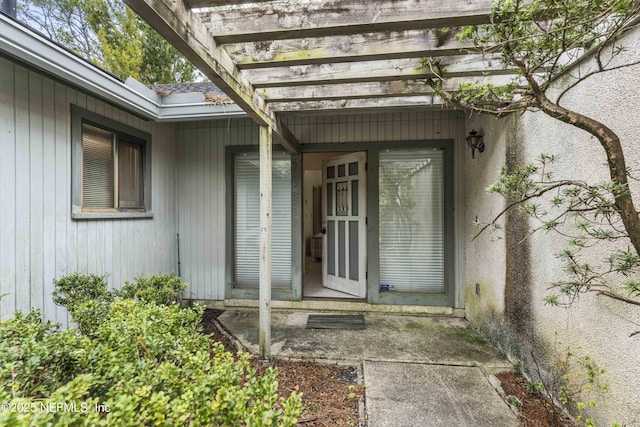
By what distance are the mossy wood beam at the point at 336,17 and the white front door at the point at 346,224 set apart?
8.33 feet

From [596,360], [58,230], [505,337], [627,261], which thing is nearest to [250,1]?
[627,261]

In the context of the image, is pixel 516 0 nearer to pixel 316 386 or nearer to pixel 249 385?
pixel 249 385

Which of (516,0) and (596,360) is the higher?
(516,0)

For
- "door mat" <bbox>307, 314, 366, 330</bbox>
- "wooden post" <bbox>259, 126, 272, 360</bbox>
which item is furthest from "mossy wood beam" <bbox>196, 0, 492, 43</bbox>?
"door mat" <bbox>307, 314, 366, 330</bbox>

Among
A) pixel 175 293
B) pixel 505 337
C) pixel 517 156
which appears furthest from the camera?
pixel 175 293

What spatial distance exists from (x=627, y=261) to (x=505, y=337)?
1.81m

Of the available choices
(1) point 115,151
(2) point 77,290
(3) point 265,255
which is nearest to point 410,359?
(3) point 265,255

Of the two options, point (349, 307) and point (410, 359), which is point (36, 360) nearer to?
point (410, 359)

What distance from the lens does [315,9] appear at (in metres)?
1.68

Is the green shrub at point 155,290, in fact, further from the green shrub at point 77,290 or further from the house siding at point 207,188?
the house siding at point 207,188

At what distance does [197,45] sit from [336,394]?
264 cm

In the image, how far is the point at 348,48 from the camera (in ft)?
6.44

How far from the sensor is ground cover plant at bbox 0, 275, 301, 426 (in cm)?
86

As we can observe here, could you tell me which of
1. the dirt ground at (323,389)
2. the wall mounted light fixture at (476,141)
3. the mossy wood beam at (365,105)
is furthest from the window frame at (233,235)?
the wall mounted light fixture at (476,141)
